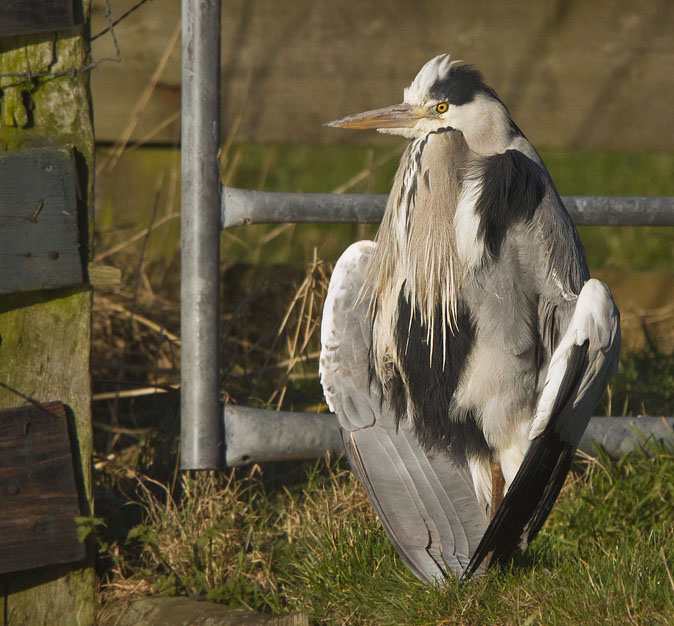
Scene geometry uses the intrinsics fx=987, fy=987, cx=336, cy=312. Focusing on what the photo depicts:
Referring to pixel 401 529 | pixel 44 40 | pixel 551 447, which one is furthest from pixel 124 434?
pixel 551 447

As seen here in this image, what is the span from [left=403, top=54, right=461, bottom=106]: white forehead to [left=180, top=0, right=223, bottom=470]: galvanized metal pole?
544 millimetres

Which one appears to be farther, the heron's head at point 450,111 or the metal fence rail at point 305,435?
the metal fence rail at point 305,435

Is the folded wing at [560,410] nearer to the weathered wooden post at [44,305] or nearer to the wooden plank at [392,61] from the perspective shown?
the weathered wooden post at [44,305]

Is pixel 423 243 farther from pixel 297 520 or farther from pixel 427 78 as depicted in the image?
pixel 297 520

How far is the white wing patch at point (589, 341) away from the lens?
2.36 metres

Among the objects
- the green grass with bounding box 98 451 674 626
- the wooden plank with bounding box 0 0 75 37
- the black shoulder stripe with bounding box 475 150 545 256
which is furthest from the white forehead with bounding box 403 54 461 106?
the green grass with bounding box 98 451 674 626

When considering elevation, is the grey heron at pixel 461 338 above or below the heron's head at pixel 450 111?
below

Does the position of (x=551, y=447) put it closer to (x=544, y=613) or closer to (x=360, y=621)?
(x=544, y=613)

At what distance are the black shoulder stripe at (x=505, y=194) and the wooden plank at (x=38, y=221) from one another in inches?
42.6

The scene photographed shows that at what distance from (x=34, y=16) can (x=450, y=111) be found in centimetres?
113

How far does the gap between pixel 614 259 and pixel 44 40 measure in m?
4.60

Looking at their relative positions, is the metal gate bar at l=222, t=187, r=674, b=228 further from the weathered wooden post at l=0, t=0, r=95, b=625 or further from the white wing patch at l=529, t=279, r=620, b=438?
the white wing patch at l=529, t=279, r=620, b=438

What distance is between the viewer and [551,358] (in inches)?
101

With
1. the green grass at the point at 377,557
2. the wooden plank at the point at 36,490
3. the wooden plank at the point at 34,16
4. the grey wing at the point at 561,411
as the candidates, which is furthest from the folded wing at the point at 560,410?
the wooden plank at the point at 34,16
